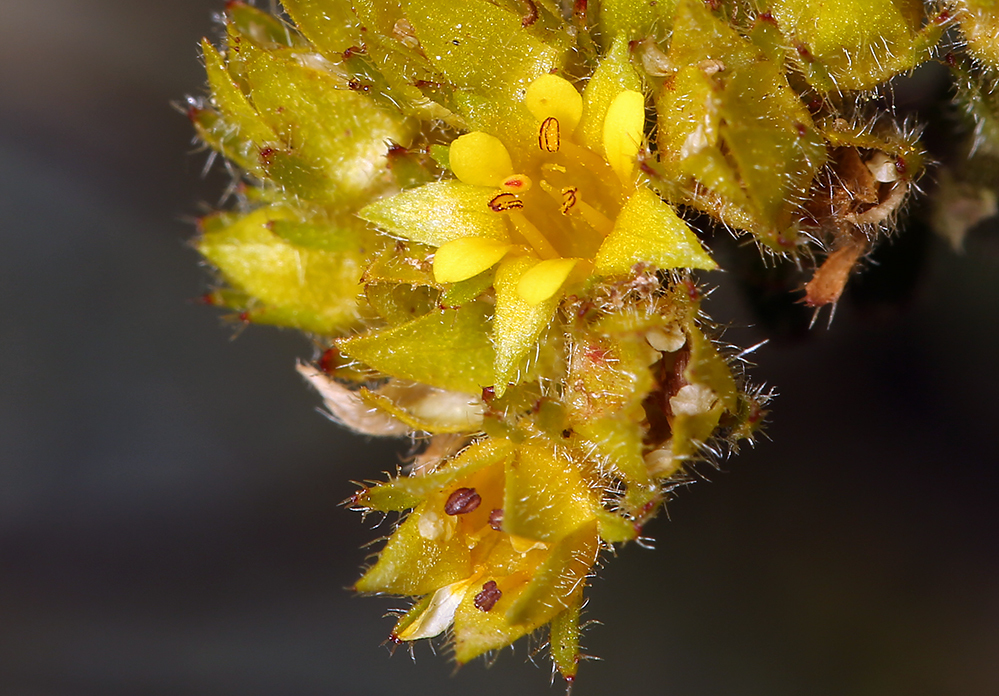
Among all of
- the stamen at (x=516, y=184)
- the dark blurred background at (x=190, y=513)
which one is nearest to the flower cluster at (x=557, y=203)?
the stamen at (x=516, y=184)

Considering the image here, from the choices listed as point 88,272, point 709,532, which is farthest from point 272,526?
point 709,532

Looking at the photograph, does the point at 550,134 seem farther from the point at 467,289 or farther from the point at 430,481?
the point at 430,481

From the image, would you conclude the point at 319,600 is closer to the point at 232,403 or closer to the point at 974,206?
the point at 232,403

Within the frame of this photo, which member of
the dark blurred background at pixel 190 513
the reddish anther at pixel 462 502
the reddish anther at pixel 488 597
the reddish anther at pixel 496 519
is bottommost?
the dark blurred background at pixel 190 513

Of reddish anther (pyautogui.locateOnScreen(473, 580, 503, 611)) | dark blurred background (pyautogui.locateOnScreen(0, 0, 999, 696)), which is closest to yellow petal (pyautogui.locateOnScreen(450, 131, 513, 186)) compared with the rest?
reddish anther (pyautogui.locateOnScreen(473, 580, 503, 611))

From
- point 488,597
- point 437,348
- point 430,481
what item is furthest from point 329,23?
point 488,597

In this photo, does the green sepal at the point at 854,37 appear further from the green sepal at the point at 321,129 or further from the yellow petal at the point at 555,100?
the green sepal at the point at 321,129
